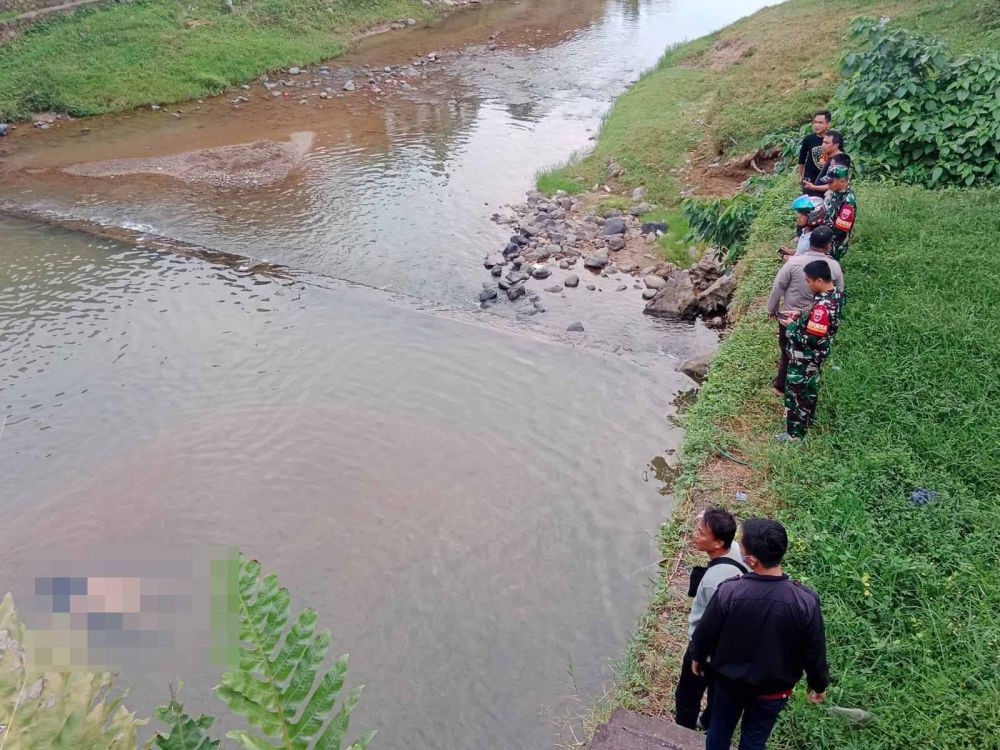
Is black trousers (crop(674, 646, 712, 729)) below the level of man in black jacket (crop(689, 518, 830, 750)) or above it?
below

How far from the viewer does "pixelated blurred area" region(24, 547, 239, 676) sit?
204 centimetres

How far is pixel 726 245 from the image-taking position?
33.8ft

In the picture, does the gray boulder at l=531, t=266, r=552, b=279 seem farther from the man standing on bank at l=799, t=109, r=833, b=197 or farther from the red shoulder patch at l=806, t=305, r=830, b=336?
the red shoulder patch at l=806, t=305, r=830, b=336

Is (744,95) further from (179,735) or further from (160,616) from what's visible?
(179,735)

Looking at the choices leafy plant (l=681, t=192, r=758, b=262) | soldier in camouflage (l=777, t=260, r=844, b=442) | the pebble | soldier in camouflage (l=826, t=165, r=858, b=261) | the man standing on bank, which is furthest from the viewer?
the pebble

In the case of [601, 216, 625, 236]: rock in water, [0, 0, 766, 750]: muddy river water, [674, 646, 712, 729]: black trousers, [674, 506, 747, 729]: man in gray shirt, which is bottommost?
[0, 0, 766, 750]: muddy river water

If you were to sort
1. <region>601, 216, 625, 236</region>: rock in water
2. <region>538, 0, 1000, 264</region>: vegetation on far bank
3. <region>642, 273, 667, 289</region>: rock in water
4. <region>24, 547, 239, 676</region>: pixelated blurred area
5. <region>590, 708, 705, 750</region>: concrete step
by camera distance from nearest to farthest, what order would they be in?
1. <region>24, 547, 239, 676</region>: pixelated blurred area
2. <region>590, 708, 705, 750</region>: concrete step
3. <region>642, 273, 667, 289</region>: rock in water
4. <region>601, 216, 625, 236</region>: rock in water
5. <region>538, 0, 1000, 264</region>: vegetation on far bank

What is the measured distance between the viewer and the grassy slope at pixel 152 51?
61.7ft

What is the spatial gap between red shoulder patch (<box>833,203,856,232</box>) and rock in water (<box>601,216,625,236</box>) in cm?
540

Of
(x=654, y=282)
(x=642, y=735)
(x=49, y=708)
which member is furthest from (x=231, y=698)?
(x=654, y=282)

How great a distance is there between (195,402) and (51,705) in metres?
7.52

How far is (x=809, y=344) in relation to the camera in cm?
583

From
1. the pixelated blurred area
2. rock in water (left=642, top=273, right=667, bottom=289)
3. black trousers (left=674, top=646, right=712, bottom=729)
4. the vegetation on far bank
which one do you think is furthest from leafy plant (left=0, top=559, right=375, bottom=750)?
the vegetation on far bank

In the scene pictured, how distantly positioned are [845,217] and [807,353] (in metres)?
2.05
